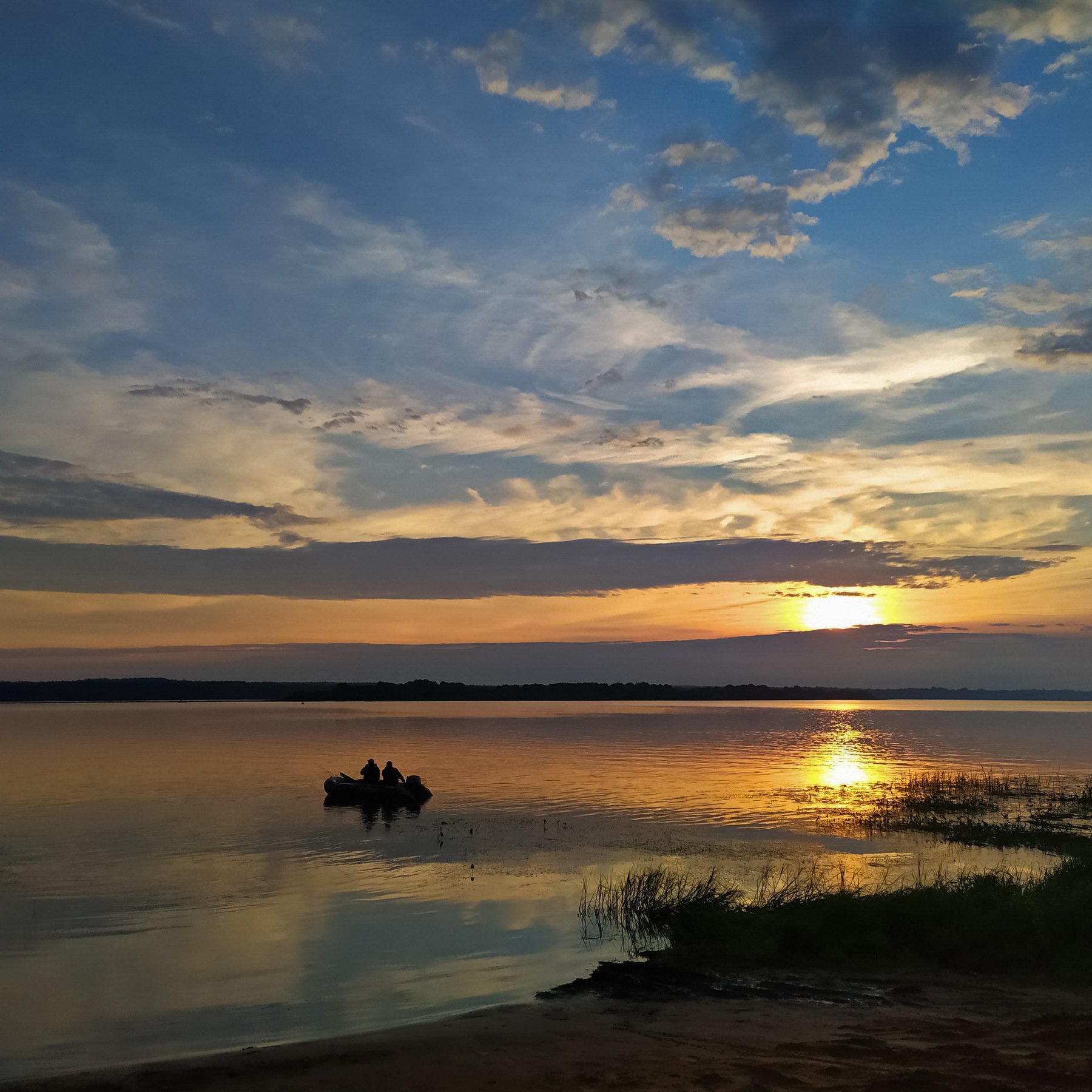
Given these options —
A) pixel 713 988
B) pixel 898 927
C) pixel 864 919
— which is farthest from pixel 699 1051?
pixel 898 927

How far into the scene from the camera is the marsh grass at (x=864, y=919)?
16.1m

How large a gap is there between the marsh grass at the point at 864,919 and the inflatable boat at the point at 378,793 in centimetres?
2043

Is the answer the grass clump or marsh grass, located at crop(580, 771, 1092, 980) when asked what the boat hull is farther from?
the grass clump

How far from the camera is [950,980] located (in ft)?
49.7

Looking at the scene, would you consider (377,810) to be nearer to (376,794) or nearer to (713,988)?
(376,794)

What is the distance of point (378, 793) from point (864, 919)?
2927 centimetres

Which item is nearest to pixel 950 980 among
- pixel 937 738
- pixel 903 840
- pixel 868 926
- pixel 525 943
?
pixel 868 926

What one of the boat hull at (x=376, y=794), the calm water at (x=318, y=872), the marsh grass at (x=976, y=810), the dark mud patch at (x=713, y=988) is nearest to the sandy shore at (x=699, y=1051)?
the dark mud patch at (x=713, y=988)

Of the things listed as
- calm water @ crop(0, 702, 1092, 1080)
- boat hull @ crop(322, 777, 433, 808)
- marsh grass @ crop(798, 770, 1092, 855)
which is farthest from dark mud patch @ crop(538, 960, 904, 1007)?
boat hull @ crop(322, 777, 433, 808)

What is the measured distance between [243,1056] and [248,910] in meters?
10.6

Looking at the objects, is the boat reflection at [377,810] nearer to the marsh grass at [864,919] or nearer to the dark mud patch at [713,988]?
the marsh grass at [864,919]

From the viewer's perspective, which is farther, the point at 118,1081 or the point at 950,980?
the point at 950,980

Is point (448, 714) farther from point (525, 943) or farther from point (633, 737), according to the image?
point (525, 943)

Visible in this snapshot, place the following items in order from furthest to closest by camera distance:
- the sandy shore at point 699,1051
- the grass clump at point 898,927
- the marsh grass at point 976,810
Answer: the marsh grass at point 976,810, the grass clump at point 898,927, the sandy shore at point 699,1051
